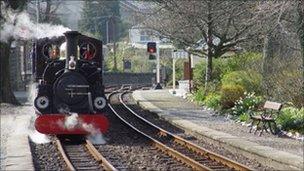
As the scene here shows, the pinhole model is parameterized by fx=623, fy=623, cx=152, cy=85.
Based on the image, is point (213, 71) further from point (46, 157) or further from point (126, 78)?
point (126, 78)

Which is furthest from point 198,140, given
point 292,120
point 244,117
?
point 244,117

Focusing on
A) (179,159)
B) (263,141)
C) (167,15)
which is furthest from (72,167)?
(167,15)

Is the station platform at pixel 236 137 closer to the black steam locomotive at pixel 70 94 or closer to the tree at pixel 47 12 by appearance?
the black steam locomotive at pixel 70 94

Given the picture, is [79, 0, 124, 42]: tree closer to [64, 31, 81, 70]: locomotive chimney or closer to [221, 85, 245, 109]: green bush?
[221, 85, 245, 109]: green bush

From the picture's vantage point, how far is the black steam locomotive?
14.4 meters

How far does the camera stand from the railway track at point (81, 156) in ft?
36.9

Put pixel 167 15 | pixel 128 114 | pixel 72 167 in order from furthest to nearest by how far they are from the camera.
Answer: pixel 167 15 → pixel 128 114 → pixel 72 167

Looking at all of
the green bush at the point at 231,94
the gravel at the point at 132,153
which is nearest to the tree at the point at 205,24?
the green bush at the point at 231,94

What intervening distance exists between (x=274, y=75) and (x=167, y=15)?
778 centimetres

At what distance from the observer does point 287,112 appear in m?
15.9

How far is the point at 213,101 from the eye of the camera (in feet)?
70.8

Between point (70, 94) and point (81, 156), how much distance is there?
2.38m

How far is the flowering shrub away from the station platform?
0.43 m

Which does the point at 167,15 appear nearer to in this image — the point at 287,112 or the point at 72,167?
the point at 287,112
